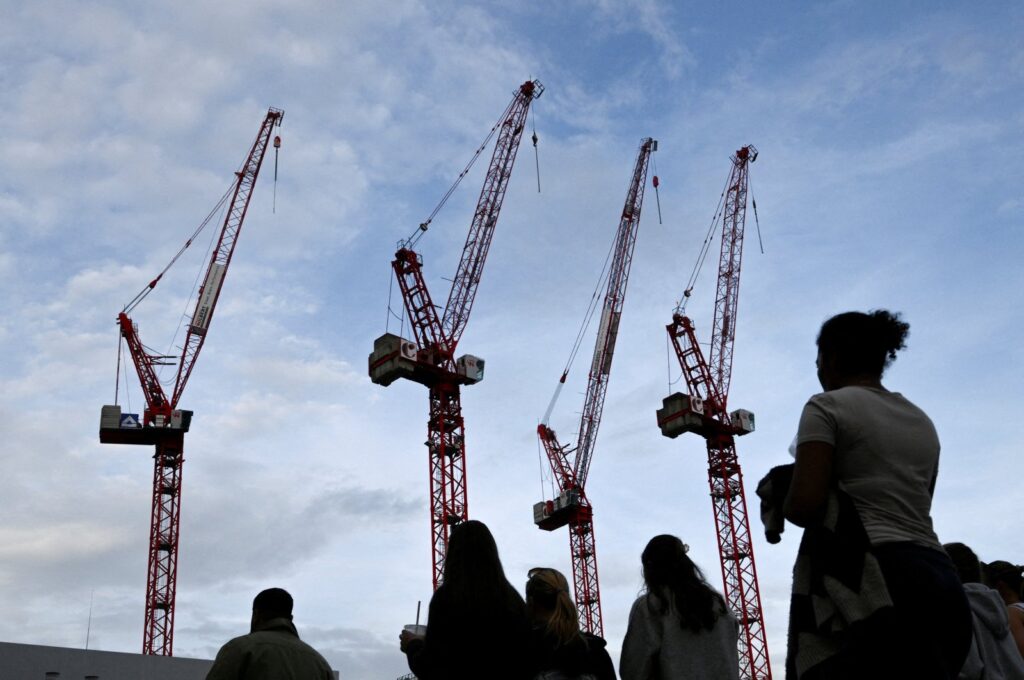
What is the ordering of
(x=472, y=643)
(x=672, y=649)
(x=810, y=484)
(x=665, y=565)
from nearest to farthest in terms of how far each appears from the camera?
1. (x=810, y=484)
2. (x=472, y=643)
3. (x=672, y=649)
4. (x=665, y=565)

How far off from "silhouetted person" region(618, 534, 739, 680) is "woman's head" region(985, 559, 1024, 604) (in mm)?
1739

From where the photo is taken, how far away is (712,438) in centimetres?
8262

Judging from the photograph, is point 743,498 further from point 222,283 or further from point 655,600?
point 655,600

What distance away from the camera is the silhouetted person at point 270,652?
588 cm

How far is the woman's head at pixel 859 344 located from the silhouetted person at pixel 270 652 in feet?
12.2

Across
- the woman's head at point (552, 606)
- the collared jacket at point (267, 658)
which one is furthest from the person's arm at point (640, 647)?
the collared jacket at point (267, 658)

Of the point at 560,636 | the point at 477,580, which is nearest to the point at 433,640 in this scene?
the point at 477,580

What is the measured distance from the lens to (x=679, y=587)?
5.15 meters

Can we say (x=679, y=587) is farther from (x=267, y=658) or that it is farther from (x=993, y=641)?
(x=267, y=658)

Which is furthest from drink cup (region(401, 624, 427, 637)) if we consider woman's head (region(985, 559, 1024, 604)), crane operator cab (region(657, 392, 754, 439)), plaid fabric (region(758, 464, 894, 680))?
crane operator cab (region(657, 392, 754, 439))

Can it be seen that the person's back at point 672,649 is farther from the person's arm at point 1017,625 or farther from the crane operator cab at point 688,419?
the crane operator cab at point 688,419

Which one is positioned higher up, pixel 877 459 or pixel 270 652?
pixel 877 459

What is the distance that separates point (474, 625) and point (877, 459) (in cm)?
198

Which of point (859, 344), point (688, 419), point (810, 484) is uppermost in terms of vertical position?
point (688, 419)
